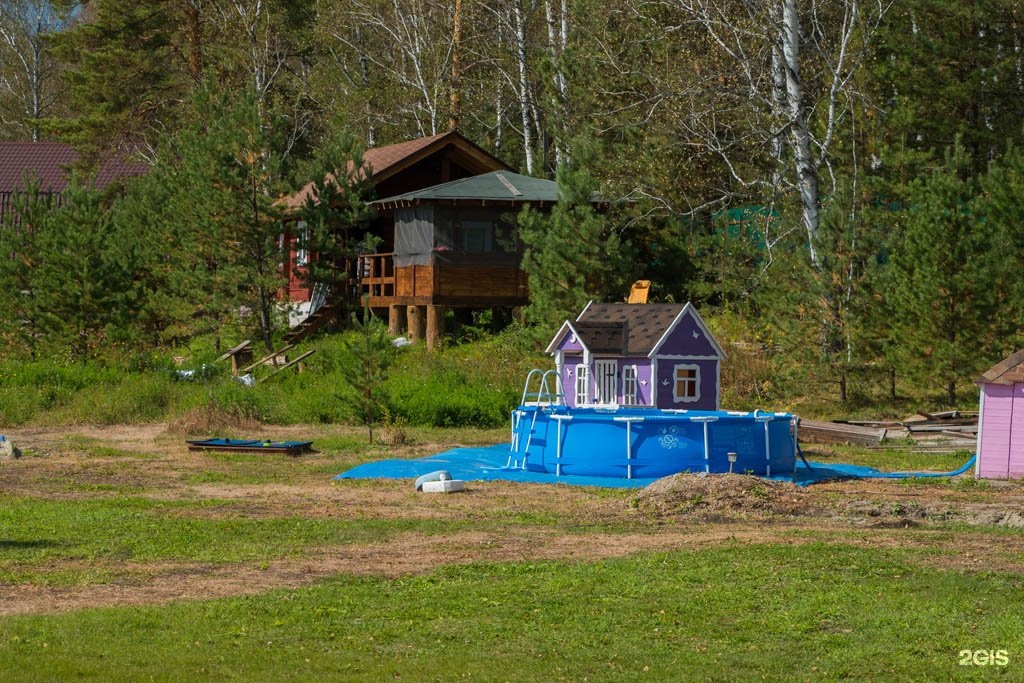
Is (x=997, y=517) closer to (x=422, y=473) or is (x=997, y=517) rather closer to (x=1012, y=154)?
(x=422, y=473)

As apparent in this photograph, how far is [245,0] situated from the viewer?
5788 centimetres

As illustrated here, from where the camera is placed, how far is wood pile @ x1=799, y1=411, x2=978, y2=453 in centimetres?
2636

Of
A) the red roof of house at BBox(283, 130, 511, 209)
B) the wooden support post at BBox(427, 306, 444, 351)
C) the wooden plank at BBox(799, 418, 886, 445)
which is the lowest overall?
the wooden plank at BBox(799, 418, 886, 445)

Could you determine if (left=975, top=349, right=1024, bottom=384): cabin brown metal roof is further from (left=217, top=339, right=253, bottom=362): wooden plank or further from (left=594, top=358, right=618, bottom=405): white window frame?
(left=217, top=339, right=253, bottom=362): wooden plank

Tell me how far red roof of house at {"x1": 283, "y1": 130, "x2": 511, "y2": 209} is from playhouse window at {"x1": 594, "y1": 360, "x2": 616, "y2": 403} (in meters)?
15.4

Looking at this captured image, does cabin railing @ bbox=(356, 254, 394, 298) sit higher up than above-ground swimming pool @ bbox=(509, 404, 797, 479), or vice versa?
cabin railing @ bbox=(356, 254, 394, 298)

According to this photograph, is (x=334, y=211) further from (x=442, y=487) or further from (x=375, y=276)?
(x=442, y=487)

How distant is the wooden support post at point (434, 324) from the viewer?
40.0 meters

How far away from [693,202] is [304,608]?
101 feet

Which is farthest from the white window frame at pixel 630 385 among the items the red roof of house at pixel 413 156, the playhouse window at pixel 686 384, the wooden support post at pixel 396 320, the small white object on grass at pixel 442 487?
the red roof of house at pixel 413 156

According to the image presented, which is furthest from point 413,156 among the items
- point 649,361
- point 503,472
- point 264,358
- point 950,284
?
point 503,472

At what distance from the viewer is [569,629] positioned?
11.2 metres

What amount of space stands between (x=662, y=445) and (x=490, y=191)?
20.2 meters

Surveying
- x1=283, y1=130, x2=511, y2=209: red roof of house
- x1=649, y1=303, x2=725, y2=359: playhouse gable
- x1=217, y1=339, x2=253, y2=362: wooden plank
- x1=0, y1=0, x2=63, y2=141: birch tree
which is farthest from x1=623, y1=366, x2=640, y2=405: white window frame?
x1=0, y1=0, x2=63, y2=141: birch tree
